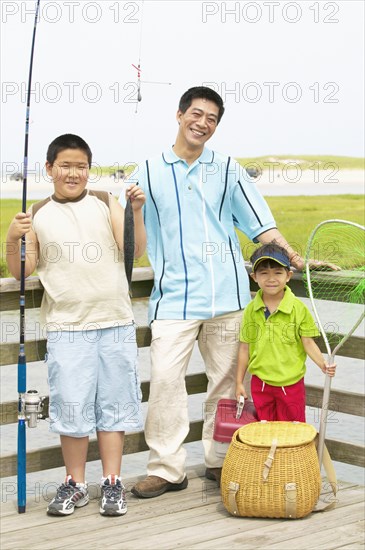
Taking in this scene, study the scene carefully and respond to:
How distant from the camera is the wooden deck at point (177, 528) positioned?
3.75 m

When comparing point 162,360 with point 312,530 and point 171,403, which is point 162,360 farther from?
point 312,530

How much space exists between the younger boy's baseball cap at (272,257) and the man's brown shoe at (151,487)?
0.89 meters

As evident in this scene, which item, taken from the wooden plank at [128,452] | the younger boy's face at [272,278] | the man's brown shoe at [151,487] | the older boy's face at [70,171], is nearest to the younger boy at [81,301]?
the older boy's face at [70,171]

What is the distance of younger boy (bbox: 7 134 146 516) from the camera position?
154 inches

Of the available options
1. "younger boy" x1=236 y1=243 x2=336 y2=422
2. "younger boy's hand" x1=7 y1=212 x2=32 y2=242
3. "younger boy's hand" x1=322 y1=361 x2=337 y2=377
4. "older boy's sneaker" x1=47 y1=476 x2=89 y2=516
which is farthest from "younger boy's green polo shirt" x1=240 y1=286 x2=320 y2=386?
"younger boy's hand" x1=7 y1=212 x2=32 y2=242

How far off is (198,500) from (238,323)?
68 cm

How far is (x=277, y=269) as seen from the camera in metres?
4.11

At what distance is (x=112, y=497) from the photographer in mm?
4000

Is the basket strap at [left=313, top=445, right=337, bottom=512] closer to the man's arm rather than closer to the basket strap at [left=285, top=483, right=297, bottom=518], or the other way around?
the basket strap at [left=285, top=483, right=297, bottom=518]

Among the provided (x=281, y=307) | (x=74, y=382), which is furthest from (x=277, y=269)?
(x=74, y=382)

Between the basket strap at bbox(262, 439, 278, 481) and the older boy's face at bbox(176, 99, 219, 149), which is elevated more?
the older boy's face at bbox(176, 99, 219, 149)

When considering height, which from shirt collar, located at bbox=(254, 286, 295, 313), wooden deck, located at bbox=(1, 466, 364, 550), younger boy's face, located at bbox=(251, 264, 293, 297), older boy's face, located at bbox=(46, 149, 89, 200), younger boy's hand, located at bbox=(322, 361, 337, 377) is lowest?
wooden deck, located at bbox=(1, 466, 364, 550)

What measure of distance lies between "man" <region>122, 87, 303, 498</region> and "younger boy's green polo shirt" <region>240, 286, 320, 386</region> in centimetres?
17

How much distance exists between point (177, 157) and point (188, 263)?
41 centimetres
